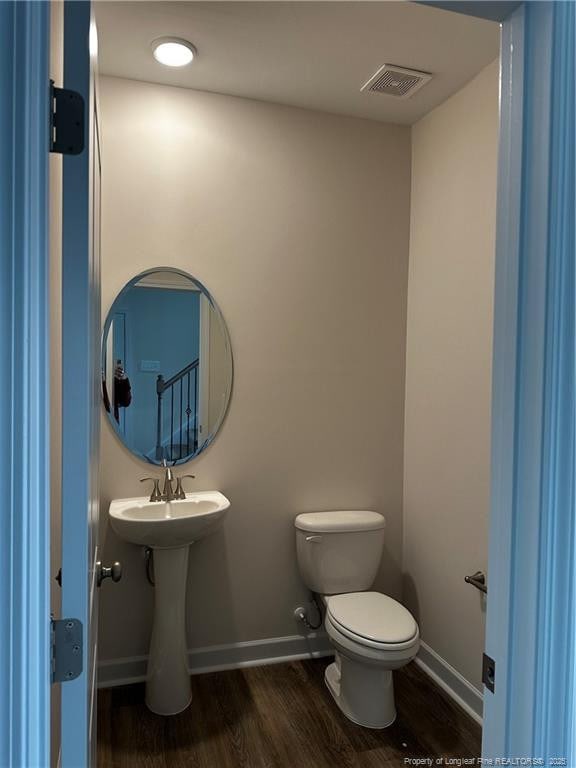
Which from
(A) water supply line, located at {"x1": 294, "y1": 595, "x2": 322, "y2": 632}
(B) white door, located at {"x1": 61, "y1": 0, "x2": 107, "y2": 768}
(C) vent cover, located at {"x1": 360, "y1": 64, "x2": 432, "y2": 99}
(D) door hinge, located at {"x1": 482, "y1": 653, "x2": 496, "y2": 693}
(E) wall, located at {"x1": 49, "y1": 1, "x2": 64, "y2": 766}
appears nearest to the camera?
(B) white door, located at {"x1": 61, "y1": 0, "x2": 107, "y2": 768}

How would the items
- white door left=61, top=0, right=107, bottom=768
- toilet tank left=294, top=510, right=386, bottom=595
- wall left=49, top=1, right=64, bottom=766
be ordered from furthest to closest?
toilet tank left=294, top=510, right=386, bottom=595
wall left=49, top=1, right=64, bottom=766
white door left=61, top=0, right=107, bottom=768

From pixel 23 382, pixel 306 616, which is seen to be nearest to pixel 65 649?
pixel 23 382

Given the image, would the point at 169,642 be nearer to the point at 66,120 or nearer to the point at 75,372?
the point at 75,372

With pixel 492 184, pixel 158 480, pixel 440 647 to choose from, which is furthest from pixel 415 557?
pixel 492 184

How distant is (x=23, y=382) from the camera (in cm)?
73

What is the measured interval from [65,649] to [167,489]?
1.62m

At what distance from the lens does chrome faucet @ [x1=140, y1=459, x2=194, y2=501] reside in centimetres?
240

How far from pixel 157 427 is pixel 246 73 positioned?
155cm

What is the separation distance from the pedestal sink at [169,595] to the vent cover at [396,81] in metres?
1.87

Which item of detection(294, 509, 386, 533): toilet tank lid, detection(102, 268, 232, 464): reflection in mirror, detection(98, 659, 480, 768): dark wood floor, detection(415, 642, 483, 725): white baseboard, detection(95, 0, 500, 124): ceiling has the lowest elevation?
detection(98, 659, 480, 768): dark wood floor

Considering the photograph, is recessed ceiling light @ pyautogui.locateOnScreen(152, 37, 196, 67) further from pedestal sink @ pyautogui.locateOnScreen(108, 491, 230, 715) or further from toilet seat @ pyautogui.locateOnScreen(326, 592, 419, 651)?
toilet seat @ pyautogui.locateOnScreen(326, 592, 419, 651)

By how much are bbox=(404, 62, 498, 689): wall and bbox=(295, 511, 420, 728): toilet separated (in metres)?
0.27

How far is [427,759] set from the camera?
2.01 meters

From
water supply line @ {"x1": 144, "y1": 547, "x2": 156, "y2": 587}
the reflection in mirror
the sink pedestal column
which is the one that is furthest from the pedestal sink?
the reflection in mirror
